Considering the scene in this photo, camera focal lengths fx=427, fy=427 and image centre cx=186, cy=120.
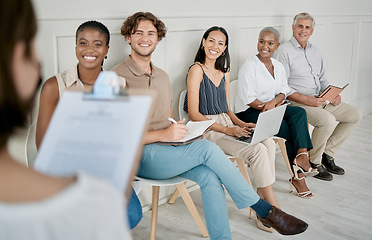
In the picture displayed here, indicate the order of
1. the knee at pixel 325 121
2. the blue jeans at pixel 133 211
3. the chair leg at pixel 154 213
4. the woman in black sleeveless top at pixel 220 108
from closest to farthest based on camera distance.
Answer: the blue jeans at pixel 133 211, the chair leg at pixel 154 213, the woman in black sleeveless top at pixel 220 108, the knee at pixel 325 121

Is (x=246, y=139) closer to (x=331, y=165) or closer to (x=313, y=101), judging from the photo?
(x=313, y=101)

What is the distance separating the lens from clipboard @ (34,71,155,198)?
82 centimetres

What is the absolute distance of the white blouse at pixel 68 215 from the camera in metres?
0.63

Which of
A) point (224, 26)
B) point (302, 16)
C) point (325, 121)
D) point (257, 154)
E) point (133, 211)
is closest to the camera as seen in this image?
point (133, 211)

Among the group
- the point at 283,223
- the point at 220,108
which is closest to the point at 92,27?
the point at 220,108

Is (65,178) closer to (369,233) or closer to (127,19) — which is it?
(127,19)

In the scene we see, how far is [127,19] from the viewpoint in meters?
2.60

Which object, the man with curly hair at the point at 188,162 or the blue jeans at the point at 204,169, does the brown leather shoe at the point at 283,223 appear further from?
the blue jeans at the point at 204,169

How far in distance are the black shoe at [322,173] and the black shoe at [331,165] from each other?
0.46 ft

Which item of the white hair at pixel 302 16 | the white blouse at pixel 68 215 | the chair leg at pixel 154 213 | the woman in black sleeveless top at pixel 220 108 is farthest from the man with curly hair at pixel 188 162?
the white hair at pixel 302 16

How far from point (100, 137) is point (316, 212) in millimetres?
2522

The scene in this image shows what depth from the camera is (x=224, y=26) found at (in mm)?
3496

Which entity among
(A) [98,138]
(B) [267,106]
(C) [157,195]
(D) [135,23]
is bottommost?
(C) [157,195]

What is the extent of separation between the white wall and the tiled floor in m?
0.30
